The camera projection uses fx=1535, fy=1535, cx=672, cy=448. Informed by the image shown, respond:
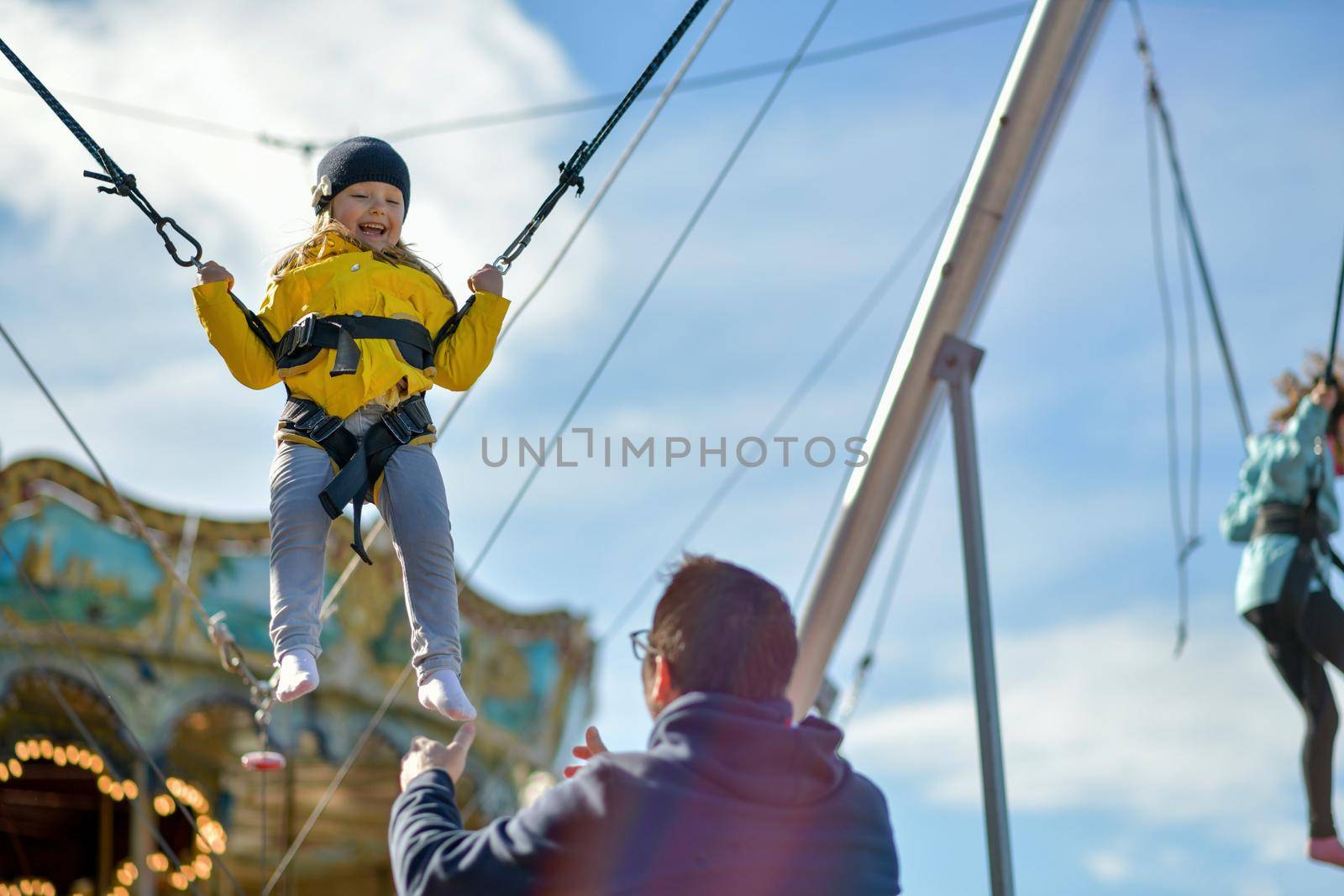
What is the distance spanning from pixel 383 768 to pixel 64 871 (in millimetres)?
3385

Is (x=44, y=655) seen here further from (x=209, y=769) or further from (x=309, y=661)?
(x=309, y=661)

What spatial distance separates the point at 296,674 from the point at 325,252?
798 mm

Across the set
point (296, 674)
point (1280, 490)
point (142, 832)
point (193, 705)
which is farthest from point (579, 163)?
point (142, 832)

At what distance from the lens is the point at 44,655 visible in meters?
10.4

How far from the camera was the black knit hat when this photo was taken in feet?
9.35

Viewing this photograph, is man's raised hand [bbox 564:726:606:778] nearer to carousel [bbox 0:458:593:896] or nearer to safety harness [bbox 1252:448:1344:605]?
safety harness [bbox 1252:448:1344:605]

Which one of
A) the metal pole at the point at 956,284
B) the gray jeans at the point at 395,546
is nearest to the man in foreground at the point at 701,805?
the gray jeans at the point at 395,546

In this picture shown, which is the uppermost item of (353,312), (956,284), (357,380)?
(956,284)

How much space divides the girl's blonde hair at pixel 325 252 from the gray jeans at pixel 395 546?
304 millimetres

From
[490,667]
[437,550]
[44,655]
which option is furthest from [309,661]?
[490,667]

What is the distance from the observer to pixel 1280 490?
14.3 feet

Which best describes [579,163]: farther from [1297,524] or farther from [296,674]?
[1297,524]

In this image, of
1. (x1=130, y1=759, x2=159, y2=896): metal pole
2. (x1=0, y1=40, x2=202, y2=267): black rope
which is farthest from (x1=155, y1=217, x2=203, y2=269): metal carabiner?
(x1=130, y1=759, x2=159, y2=896): metal pole

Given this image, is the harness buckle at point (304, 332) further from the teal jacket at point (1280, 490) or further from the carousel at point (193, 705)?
the carousel at point (193, 705)
